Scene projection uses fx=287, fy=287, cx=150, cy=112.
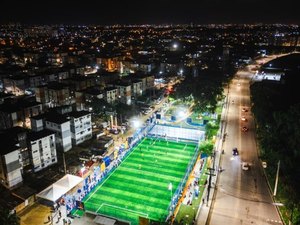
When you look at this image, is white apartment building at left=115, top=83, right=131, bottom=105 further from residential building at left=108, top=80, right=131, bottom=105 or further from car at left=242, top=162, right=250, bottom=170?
car at left=242, top=162, right=250, bottom=170

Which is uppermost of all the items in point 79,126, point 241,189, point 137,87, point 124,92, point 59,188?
point 124,92

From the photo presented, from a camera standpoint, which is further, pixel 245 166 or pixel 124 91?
pixel 124 91

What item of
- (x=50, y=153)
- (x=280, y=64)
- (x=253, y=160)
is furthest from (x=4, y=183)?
(x=280, y=64)

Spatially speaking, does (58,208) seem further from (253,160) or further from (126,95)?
(126,95)

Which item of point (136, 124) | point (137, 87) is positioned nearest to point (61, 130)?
point (136, 124)

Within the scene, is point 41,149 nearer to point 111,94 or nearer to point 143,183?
point 143,183

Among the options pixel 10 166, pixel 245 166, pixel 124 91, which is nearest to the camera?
pixel 10 166

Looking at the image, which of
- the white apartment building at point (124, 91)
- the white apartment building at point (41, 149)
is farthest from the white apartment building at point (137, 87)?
the white apartment building at point (41, 149)

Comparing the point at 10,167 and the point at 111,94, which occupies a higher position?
the point at 111,94
